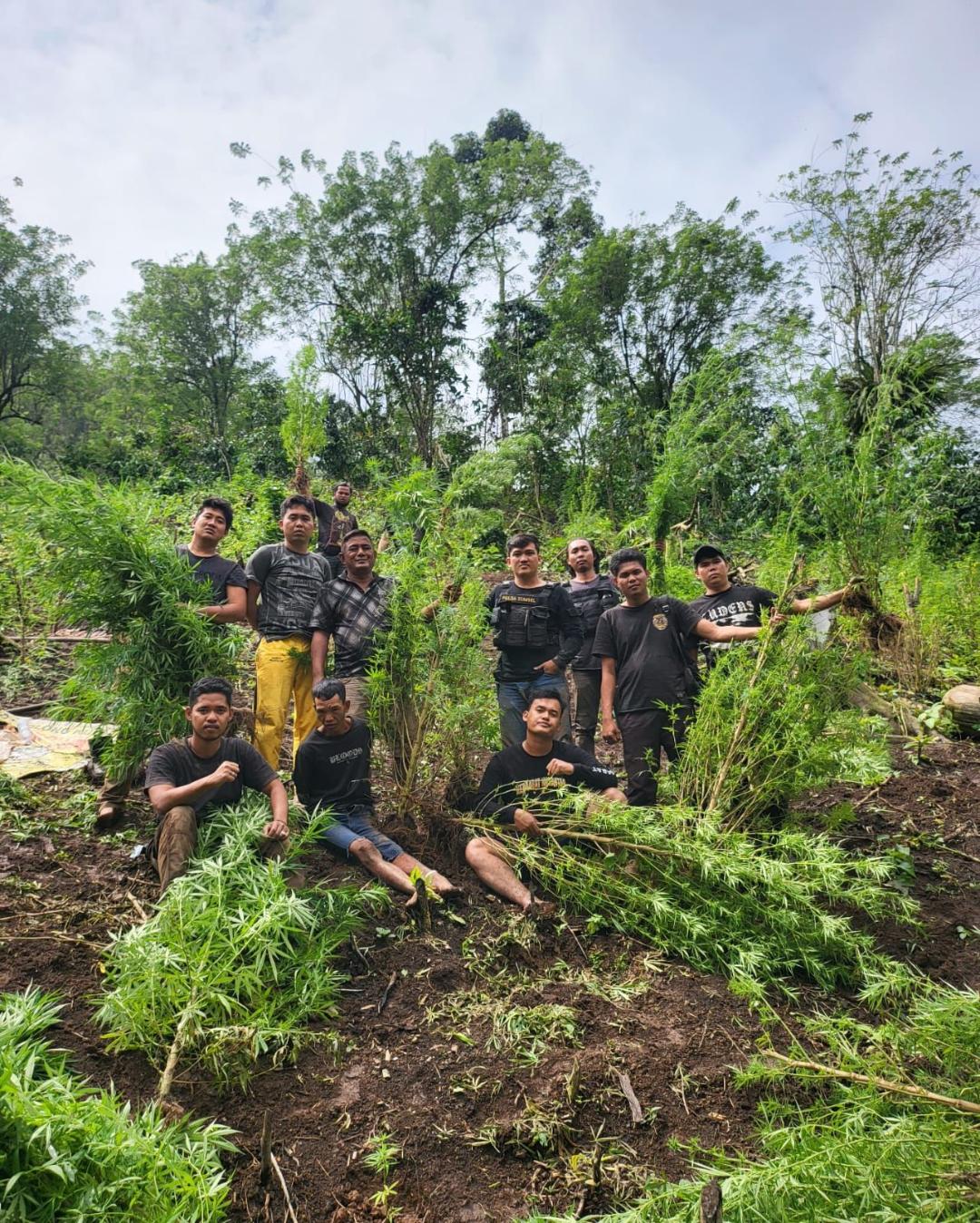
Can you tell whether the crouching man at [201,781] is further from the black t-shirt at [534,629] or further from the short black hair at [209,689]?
the black t-shirt at [534,629]

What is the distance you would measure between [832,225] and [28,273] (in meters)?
23.9

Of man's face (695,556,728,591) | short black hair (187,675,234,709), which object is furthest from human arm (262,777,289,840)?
man's face (695,556,728,591)

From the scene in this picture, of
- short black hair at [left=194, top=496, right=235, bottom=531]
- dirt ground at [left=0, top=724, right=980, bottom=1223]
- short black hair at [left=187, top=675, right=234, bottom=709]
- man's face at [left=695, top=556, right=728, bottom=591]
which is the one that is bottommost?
dirt ground at [left=0, top=724, right=980, bottom=1223]

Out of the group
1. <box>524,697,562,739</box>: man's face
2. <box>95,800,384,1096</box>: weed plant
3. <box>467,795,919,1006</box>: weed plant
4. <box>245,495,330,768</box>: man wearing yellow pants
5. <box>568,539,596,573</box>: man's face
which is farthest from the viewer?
<box>568,539,596,573</box>: man's face

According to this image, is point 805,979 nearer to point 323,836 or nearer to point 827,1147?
point 827,1147

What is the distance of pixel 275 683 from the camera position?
4277 mm

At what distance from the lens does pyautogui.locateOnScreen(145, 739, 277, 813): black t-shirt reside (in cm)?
332

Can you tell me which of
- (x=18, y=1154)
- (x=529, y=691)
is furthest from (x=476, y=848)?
(x=18, y=1154)

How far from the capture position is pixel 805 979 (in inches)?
125

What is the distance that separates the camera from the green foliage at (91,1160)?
5.33 ft

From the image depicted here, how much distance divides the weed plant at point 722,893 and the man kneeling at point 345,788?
68 centimetres

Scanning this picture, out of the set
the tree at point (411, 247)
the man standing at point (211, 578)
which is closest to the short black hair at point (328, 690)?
the man standing at point (211, 578)

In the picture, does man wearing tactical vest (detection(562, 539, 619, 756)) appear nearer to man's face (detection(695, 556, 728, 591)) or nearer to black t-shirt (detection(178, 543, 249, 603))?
man's face (detection(695, 556, 728, 591))

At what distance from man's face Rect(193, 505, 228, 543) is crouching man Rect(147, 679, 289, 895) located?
46.6 inches
